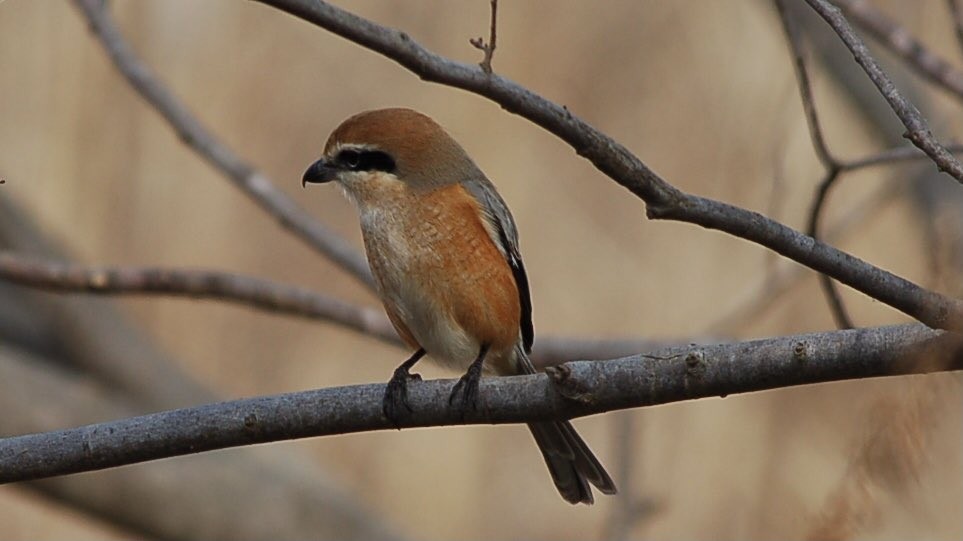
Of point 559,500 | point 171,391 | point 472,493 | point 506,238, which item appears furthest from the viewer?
point 559,500

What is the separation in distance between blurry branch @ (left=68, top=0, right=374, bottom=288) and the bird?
655mm

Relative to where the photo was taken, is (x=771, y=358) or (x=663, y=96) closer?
(x=771, y=358)

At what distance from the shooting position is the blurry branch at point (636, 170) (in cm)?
188

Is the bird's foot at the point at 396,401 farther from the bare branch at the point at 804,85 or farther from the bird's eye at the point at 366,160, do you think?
the bare branch at the point at 804,85

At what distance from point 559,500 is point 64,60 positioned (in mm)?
3317

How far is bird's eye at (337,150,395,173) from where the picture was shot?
3.24 metres

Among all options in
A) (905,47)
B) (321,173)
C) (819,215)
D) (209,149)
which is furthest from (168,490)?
(905,47)

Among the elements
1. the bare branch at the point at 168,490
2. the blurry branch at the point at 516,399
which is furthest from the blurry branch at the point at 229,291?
the blurry branch at the point at 516,399

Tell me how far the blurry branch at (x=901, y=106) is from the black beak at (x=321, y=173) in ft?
5.11

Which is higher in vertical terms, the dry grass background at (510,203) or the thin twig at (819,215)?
the dry grass background at (510,203)

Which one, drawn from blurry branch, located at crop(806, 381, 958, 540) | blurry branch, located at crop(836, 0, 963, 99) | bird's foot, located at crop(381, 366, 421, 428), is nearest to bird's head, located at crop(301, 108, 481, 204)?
bird's foot, located at crop(381, 366, 421, 428)

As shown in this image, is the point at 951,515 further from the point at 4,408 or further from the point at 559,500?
the point at 4,408

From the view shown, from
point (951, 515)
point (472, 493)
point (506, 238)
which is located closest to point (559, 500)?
point (472, 493)

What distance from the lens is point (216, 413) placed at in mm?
2189
